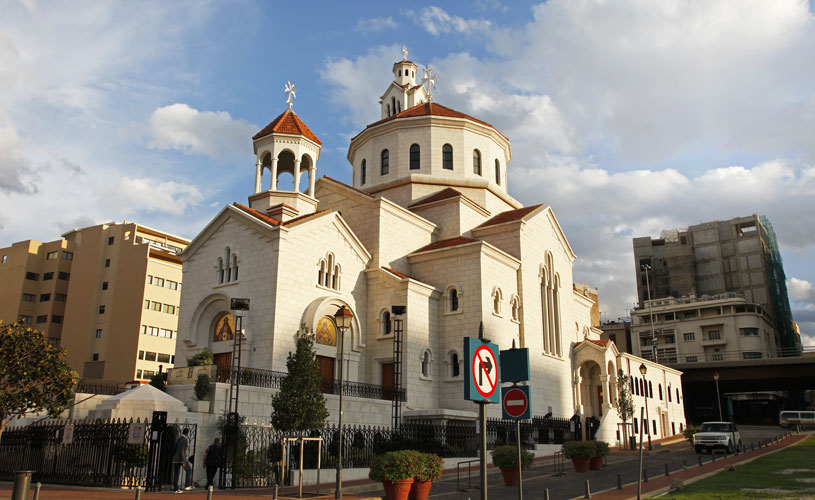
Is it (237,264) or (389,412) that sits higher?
(237,264)

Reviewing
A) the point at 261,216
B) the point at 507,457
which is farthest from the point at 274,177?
the point at 507,457

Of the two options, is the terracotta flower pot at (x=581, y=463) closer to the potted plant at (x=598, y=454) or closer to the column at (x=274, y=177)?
the potted plant at (x=598, y=454)

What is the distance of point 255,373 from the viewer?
77.2 feet

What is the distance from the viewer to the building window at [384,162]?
128 feet

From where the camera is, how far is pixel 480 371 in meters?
8.59

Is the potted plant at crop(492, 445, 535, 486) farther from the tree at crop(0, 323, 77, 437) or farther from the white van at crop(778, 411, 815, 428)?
the white van at crop(778, 411, 815, 428)

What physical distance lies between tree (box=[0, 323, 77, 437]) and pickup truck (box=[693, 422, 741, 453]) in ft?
81.1

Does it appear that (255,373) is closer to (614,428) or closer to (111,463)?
(111,463)

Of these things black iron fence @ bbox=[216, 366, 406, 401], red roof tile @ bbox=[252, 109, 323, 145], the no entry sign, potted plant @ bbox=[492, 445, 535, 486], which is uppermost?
red roof tile @ bbox=[252, 109, 323, 145]

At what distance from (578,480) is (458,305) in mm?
12362

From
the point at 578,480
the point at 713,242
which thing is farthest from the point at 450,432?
the point at 713,242

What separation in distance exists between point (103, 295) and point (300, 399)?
156ft

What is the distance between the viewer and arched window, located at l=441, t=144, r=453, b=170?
38406 mm

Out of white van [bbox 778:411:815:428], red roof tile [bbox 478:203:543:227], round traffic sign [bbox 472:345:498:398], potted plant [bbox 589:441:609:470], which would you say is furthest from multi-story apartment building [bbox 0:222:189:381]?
white van [bbox 778:411:815:428]
